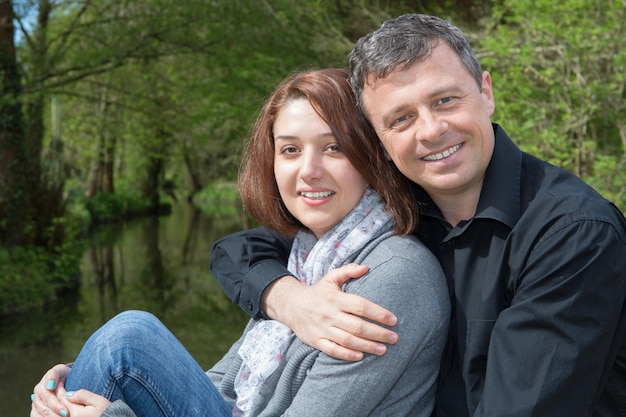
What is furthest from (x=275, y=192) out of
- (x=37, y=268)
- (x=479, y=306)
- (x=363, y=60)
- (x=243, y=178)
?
(x=37, y=268)

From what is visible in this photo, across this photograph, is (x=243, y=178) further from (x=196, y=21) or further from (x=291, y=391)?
(x=196, y=21)

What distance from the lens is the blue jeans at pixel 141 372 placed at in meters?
1.93

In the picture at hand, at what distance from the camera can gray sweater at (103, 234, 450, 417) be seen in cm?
175

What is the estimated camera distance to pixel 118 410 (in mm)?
1851

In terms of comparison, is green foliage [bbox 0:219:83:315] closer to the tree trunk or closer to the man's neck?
the tree trunk

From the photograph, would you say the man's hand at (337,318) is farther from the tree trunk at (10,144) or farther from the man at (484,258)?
the tree trunk at (10,144)

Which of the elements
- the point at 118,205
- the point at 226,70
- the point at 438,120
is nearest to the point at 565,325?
the point at 438,120

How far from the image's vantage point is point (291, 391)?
1939mm

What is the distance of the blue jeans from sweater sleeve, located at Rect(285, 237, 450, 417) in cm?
31

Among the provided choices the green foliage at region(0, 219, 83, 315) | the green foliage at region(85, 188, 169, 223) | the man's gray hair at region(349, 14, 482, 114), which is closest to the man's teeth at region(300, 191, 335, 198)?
the man's gray hair at region(349, 14, 482, 114)

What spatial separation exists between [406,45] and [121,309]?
8281 millimetres

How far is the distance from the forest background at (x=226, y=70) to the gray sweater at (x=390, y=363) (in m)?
5.02

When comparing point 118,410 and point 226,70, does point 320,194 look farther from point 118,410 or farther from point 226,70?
point 226,70

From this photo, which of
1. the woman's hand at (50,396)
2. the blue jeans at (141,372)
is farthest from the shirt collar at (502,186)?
the woman's hand at (50,396)
